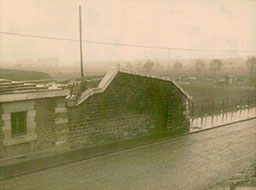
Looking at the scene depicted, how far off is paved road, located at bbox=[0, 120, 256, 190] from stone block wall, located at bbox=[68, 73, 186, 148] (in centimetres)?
159

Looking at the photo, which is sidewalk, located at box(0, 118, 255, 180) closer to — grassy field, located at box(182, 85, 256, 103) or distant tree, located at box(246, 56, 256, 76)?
grassy field, located at box(182, 85, 256, 103)

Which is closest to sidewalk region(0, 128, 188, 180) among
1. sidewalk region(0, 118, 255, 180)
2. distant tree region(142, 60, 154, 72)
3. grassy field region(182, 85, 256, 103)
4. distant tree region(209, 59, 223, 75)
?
sidewalk region(0, 118, 255, 180)

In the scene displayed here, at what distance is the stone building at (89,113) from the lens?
12.4m

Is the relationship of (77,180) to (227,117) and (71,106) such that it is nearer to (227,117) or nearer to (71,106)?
(71,106)

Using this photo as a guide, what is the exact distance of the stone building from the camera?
12.4 metres

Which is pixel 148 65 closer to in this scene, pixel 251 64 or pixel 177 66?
pixel 177 66

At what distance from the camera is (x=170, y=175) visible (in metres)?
11.0

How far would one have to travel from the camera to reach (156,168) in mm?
11836

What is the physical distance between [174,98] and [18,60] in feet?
32.3

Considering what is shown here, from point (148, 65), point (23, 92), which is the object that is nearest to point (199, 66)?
point (148, 65)

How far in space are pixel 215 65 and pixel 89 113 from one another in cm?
3404

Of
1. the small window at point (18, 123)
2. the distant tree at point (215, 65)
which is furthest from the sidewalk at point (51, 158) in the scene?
the distant tree at point (215, 65)

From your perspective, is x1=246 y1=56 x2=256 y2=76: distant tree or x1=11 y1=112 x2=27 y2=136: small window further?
x1=246 y1=56 x2=256 y2=76: distant tree

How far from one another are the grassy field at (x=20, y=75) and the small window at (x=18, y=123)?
23.8ft
